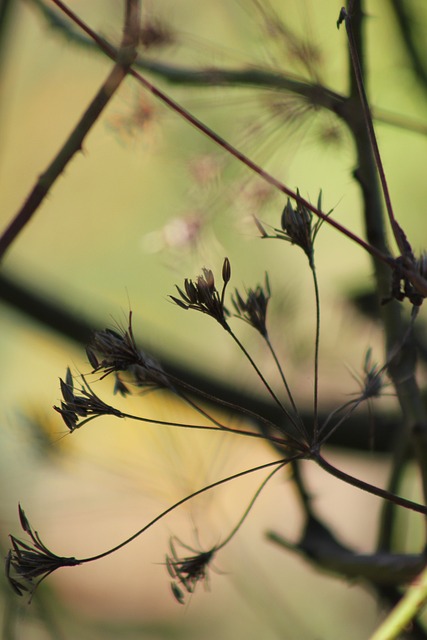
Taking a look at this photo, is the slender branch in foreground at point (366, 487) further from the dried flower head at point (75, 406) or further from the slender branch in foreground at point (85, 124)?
the slender branch in foreground at point (85, 124)

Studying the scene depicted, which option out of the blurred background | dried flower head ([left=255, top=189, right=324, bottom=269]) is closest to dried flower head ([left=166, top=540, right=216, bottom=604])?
the blurred background

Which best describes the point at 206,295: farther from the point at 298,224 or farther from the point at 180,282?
the point at 180,282

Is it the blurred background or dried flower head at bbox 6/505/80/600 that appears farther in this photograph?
the blurred background

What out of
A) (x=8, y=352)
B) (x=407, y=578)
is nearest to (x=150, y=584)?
(x=8, y=352)

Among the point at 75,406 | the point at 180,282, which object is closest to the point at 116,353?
the point at 75,406

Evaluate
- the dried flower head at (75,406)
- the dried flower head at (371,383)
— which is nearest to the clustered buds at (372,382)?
the dried flower head at (371,383)

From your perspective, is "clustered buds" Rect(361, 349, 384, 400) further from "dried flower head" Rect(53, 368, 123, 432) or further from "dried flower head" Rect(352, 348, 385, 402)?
"dried flower head" Rect(53, 368, 123, 432)
